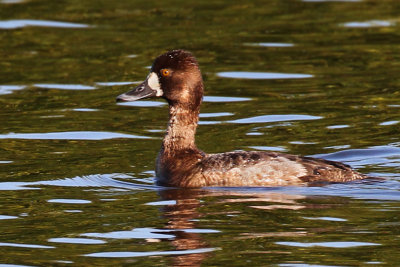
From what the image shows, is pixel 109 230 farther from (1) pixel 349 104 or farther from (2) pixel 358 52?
(2) pixel 358 52

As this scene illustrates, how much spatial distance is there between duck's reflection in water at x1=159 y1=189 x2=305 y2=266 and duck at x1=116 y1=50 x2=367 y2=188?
10.8 inches

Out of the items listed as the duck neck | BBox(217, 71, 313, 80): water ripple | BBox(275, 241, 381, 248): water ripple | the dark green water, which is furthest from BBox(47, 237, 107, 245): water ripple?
BBox(217, 71, 313, 80): water ripple

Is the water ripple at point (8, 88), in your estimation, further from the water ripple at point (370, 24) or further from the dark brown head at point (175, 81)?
the water ripple at point (370, 24)

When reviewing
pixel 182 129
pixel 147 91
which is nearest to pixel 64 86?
pixel 147 91

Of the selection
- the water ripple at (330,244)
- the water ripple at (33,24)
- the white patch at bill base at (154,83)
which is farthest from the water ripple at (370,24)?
the water ripple at (330,244)

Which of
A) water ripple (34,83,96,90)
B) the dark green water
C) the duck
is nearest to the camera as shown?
the dark green water

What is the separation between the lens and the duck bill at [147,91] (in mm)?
12141

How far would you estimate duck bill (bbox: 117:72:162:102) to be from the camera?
39.8 feet

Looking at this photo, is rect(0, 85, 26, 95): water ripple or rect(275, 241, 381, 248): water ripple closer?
rect(275, 241, 381, 248): water ripple

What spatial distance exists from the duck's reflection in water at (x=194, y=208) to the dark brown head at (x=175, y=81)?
1.32 metres

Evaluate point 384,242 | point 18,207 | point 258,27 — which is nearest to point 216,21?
point 258,27

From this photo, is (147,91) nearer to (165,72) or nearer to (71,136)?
(165,72)

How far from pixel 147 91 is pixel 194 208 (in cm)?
230

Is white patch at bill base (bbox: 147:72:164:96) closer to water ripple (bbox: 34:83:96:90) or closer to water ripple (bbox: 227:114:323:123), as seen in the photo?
water ripple (bbox: 227:114:323:123)
